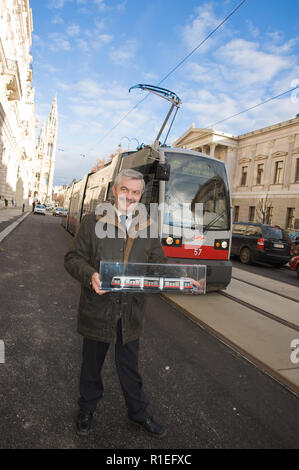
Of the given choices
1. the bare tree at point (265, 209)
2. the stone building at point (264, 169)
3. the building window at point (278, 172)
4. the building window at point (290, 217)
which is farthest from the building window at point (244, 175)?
the building window at point (290, 217)

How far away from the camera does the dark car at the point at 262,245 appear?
13195mm

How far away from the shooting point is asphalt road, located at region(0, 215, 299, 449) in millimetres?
2279

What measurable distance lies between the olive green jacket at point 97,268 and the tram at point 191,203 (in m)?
3.77

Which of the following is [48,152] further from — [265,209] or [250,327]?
[250,327]

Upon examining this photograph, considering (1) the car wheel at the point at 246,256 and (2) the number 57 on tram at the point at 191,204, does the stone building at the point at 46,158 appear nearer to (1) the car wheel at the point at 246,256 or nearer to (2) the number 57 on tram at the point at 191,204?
(1) the car wheel at the point at 246,256

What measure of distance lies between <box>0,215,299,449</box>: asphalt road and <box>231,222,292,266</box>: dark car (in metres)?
9.32

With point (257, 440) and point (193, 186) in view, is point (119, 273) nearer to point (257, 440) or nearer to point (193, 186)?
point (257, 440)

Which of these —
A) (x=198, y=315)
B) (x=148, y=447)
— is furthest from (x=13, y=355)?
(x=198, y=315)

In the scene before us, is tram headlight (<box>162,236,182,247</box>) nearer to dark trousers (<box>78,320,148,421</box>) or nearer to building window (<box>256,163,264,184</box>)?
dark trousers (<box>78,320,148,421</box>)

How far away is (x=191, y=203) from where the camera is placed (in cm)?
643

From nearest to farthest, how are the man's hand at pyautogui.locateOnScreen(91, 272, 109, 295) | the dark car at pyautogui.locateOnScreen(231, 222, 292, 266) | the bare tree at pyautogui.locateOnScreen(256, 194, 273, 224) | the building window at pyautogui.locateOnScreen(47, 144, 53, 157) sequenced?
the man's hand at pyautogui.locateOnScreen(91, 272, 109, 295)
the dark car at pyautogui.locateOnScreen(231, 222, 292, 266)
the bare tree at pyautogui.locateOnScreen(256, 194, 273, 224)
the building window at pyautogui.locateOnScreen(47, 144, 53, 157)

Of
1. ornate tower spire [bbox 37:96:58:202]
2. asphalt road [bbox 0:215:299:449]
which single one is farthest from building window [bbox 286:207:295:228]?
ornate tower spire [bbox 37:96:58:202]

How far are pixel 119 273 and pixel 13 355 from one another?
A: 200 cm
